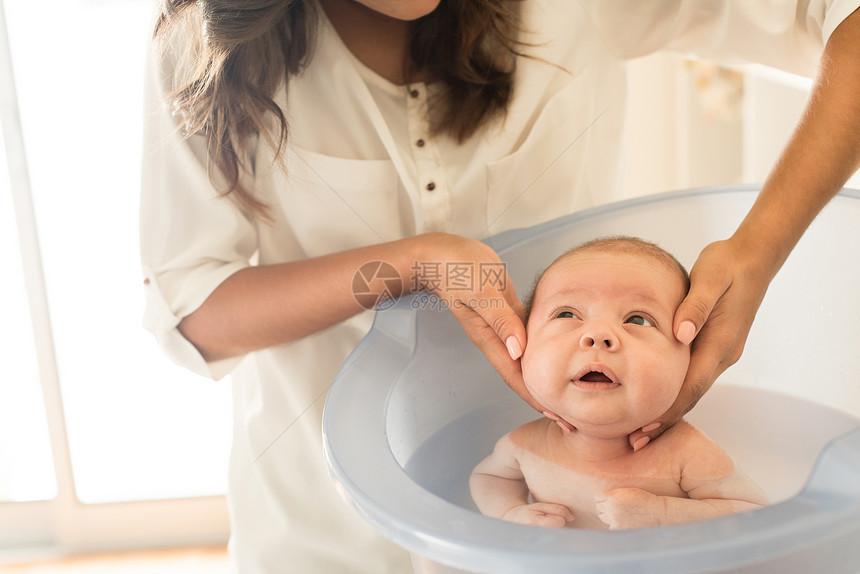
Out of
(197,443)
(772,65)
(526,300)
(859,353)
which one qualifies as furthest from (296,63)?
(197,443)

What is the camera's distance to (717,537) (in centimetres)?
39

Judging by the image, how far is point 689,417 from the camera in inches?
30.1

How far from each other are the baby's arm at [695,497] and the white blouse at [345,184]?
312 mm

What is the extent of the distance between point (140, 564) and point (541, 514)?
116 centimetres

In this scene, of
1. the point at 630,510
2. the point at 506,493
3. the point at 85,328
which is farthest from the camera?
the point at 85,328

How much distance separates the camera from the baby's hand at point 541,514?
593mm

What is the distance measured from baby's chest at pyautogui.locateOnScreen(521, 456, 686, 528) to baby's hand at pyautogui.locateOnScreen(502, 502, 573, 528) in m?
0.01

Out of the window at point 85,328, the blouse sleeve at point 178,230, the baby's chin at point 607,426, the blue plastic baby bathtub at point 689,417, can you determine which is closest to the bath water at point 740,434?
the blue plastic baby bathtub at point 689,417

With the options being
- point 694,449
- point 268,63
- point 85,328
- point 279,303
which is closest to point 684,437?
point 694,449

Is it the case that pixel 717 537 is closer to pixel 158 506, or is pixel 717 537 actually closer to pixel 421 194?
pixel 421 194

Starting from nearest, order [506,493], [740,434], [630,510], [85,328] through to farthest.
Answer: [630,510], [506,493], [740,434], [85,328]

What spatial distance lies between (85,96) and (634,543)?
124 centimetres

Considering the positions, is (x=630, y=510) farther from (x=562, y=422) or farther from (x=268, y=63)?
(x=268, y=63)

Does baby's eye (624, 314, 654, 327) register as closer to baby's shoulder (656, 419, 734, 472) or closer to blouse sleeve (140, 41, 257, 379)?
baby's shoulder (656, 419, 734, 472)
